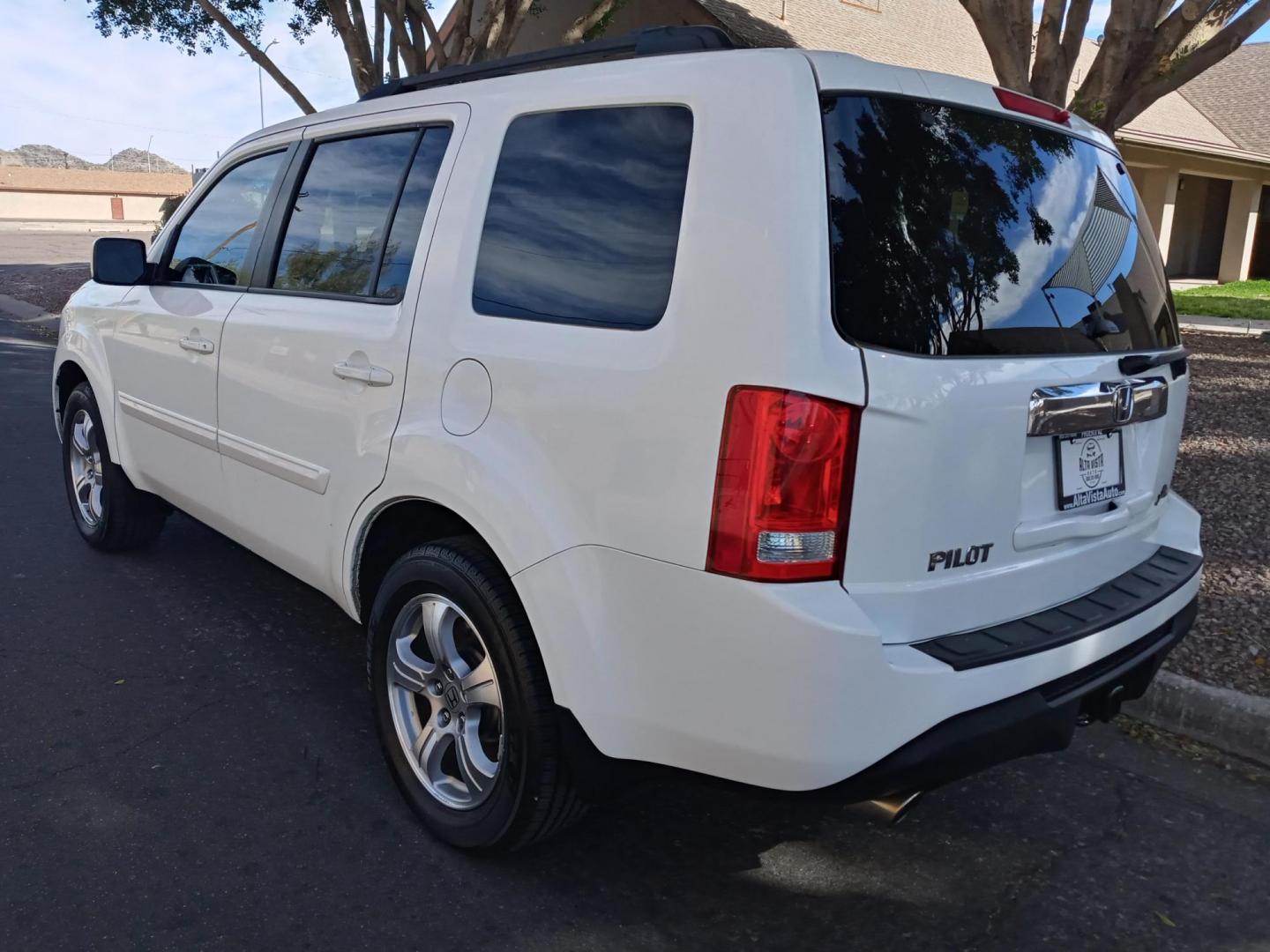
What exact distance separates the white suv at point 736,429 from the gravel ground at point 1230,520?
1.17 m

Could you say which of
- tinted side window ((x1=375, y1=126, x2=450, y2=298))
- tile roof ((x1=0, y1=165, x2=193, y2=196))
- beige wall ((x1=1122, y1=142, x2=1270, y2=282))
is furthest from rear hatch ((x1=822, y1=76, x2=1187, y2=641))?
tile roof ((x1=0, y1=165, x2=193, y2=196))

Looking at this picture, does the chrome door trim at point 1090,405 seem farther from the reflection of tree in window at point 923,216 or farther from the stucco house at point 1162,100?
the stucco house at point 1162,100

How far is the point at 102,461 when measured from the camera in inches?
201

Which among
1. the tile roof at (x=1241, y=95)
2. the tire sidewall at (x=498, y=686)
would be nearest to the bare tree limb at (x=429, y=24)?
the tire sidewall at (x=498, y=686)

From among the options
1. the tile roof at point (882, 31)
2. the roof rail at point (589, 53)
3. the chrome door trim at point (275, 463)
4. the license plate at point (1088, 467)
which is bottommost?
the chrome door trim at point (275, 463)

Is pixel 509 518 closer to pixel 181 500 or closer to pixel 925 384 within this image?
pixel 925 384

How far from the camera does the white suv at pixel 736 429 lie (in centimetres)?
224

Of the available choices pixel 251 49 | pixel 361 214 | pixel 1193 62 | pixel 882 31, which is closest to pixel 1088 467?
pixel 361 214

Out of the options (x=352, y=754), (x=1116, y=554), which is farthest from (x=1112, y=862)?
(x=352, y=754)

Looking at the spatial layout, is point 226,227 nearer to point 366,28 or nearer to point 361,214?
point 361,214

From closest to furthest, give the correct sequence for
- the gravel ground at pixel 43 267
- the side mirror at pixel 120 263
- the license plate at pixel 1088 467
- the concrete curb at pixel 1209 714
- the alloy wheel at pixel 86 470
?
the license plate at pixel 1088 467, the concrete curb at pixel 1209 714, the side mirror at pixel 120 263, the alloy wheel at pixel 86 470, the gravel ground at pixel 43 267

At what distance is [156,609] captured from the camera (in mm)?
4715

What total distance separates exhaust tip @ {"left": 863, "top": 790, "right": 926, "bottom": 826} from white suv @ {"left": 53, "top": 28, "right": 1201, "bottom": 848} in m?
0.11

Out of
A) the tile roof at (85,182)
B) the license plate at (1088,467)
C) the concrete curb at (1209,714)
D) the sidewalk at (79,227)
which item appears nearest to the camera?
the license plate at (1088,467)
